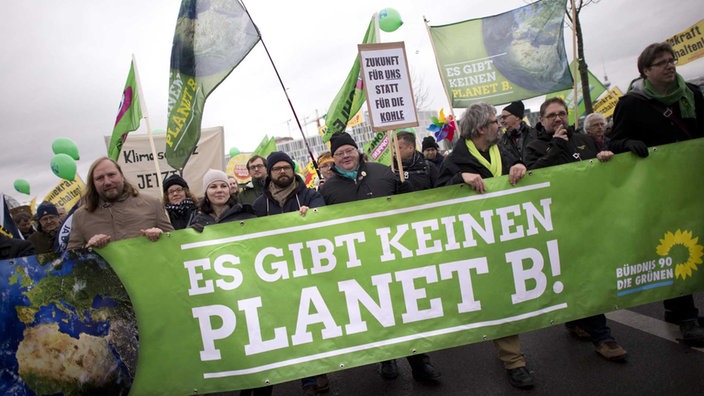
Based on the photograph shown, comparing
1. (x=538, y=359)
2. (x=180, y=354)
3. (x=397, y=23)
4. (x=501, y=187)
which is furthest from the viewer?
(x=397, y=23)

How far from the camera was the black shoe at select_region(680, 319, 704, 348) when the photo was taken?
3.36 metres

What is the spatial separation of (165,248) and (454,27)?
5.31 meters

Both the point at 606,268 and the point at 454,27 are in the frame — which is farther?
the point at 454,27

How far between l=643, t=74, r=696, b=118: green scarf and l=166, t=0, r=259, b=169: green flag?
3.56 metres

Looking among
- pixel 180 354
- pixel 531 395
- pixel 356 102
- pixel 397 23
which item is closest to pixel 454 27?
pixel 397 23

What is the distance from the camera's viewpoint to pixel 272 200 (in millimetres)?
3889

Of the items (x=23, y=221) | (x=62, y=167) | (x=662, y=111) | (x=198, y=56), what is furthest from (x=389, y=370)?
(x=62, y=167)

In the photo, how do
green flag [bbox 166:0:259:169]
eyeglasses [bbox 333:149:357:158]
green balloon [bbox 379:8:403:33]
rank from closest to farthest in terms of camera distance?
eyeglasses [bbox 333:149:357:158] → green flag [bbox 166:0:259:169] → green balloon [bbox 379:8:403:33]

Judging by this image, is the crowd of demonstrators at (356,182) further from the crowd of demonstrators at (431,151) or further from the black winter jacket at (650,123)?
the crowd of demonstrators at (431,151)

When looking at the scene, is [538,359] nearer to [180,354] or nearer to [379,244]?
[379,244]

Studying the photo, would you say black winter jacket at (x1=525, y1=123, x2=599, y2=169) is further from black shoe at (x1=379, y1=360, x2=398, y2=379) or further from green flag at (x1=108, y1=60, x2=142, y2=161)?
green flag at (x1=108, y1=60, x2=142, y2=161)

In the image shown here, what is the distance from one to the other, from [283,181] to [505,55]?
4.19 m

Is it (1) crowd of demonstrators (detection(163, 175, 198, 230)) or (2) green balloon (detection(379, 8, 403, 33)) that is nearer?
(1) crowd of demonstrators (detection(163, 175, 198, 230))

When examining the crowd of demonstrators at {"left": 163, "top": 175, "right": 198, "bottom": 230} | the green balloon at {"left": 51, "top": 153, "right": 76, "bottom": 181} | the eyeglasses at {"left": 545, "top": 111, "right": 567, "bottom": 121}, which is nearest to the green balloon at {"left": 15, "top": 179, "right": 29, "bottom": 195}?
the green balloon at {"left": 51, "top": 153, "right": 76, "bottom": 181}
